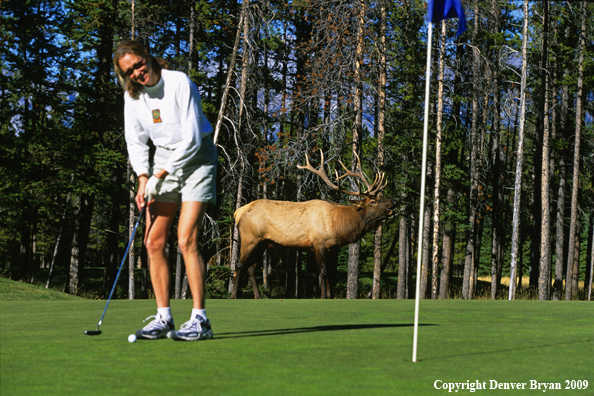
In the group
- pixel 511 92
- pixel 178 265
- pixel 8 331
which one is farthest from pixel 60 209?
pixel 8 331

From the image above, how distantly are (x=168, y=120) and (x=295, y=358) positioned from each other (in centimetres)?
231

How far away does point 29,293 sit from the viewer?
580 inches

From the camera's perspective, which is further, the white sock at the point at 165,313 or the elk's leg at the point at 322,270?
the elk's leg at the point at 322,270

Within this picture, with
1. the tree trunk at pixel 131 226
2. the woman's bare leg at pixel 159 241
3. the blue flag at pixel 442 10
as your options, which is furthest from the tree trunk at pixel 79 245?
the blue flag at pixel 442 10

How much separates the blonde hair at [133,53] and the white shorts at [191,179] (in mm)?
550

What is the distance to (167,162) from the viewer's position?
5.29 meters

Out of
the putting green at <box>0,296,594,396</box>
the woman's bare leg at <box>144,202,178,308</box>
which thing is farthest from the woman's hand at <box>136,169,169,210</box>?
the putting green at <box>0,296,594,396</box>

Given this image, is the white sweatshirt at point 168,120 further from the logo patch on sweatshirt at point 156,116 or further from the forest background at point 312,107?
the forest background at point 312,107

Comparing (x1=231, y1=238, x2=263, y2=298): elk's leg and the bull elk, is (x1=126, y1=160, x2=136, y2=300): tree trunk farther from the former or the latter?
the bull elk

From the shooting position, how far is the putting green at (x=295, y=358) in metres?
3.42

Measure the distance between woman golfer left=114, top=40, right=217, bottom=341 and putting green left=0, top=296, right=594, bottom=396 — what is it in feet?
1.42

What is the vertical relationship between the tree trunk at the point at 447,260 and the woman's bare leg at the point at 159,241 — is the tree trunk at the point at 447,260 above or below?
below

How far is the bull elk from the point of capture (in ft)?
52.2

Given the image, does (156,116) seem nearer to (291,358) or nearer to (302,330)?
(291,358)
